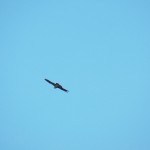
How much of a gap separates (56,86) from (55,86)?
19 centimetres

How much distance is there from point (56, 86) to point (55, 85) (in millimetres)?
226

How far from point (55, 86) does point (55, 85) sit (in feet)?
0.68

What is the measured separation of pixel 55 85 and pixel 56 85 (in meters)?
0.19

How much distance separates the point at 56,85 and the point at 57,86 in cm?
22

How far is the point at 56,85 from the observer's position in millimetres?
37344

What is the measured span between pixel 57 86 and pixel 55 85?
1.22 feet

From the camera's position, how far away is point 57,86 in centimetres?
3734

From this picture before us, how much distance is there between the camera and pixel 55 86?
37562 millimetres

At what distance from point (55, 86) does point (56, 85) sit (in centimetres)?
33

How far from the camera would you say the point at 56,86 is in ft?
123

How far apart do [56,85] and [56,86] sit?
0.68 ft
